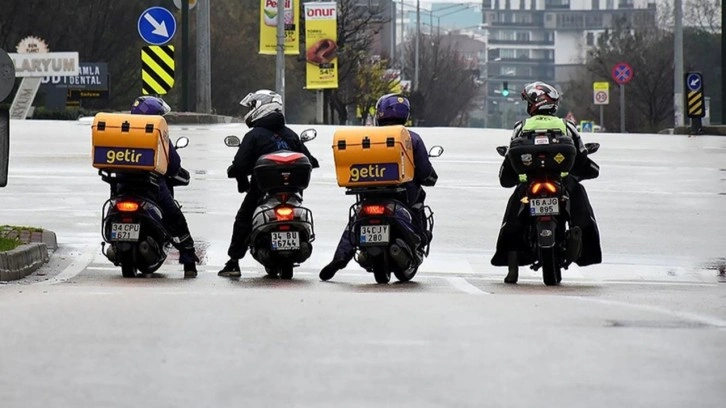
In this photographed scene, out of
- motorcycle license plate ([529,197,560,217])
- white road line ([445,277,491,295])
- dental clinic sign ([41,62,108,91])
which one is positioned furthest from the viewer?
dental clinic sign ([41,62,108,91])

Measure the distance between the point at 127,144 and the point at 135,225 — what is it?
630mm

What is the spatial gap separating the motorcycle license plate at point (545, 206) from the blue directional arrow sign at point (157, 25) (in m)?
27.7

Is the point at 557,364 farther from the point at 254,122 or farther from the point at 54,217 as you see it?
the point at 54,217

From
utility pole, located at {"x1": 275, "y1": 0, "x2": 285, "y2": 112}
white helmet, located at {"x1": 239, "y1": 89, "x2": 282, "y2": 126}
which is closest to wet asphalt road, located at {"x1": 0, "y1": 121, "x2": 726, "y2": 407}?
white helmet, located at {"x1": 239, "y1": 89, "x2": 282, "y2": 126}

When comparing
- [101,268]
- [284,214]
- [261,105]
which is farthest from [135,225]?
[101,268]

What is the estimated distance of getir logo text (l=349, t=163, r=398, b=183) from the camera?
1527 cm

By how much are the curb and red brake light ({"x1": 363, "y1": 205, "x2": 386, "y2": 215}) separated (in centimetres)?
276

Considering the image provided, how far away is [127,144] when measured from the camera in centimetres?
1581

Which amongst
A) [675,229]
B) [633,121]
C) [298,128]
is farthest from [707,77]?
[675,229]

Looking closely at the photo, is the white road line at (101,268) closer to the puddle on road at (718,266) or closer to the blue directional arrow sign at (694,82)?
the puddle on road at (718,266)

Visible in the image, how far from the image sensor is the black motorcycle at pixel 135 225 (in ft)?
51.6

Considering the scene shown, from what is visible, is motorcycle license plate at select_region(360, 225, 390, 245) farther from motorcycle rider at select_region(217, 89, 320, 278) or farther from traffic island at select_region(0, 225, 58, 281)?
traffic island at select_region(0, 225, 58, 281)

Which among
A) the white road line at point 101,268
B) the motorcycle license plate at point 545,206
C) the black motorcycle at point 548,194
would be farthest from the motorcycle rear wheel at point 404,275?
the white road line at point 101,268

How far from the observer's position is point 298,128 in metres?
40.0
